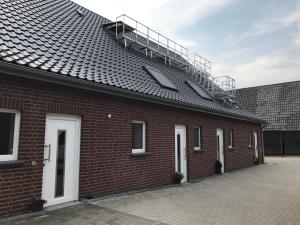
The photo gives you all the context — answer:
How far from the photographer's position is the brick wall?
20.1 feet

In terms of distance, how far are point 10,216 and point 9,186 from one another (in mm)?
568

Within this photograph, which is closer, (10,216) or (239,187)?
(10,216)

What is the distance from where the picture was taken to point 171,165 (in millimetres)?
10945

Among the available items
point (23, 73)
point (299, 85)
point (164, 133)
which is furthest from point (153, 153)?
point (299, 85)

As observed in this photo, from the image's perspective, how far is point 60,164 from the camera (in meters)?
7.10

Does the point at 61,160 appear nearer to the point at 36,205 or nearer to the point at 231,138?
the point at 36,205

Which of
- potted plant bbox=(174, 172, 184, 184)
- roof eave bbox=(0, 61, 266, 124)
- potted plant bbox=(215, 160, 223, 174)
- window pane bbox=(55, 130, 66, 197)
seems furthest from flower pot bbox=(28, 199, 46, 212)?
potted plant bbox=(215, 160, 223, 174)

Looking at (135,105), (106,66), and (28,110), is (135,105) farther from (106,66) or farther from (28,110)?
(28,110)

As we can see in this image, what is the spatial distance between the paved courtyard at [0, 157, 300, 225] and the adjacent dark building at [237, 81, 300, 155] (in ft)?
63.2

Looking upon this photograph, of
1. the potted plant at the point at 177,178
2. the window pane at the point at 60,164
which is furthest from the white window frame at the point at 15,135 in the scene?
the potted plant at the point at 177,178

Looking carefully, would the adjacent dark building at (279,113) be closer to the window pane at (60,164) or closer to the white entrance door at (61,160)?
the white entrance door at (61,160)

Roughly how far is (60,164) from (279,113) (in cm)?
2673

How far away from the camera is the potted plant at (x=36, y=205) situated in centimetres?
618

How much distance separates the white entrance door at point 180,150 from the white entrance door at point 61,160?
490 centimetres
